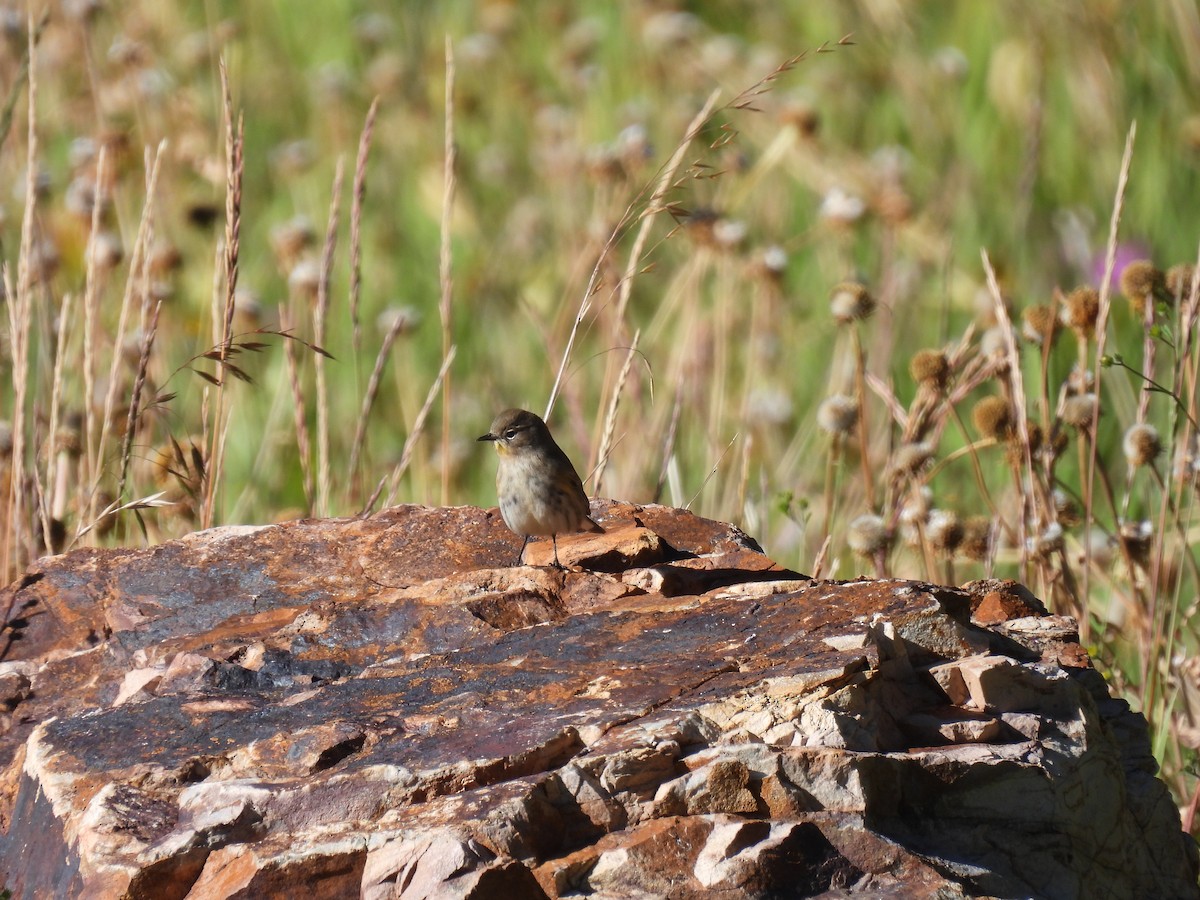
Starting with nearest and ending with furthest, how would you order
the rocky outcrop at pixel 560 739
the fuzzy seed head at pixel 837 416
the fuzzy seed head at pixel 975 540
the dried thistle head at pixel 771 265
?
Result: the rocky outcrop at pixel 560 739 → the fuzzy seed head at pixel 975 540 → the fuzzy seed head at pixel 837 416 → the dried thistle head at pixel 771 265

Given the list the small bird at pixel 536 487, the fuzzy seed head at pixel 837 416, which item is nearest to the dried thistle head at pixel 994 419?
the fuzzy seed head at pixel 837 416

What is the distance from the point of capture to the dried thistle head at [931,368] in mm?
4273

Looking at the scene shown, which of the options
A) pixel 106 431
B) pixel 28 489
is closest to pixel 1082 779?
pixel 106 431

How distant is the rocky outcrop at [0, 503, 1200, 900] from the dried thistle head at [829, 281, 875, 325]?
3.97 ft

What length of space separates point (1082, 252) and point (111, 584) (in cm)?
541

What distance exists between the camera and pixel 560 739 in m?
2.61

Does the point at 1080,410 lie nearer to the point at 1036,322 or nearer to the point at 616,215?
the point at 1036,322

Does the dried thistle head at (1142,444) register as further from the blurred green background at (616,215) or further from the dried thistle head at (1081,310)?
the blurred green background at (616,215)

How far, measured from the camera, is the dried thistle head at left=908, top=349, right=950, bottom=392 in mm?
4273

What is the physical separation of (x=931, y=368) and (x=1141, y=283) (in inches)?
22.8

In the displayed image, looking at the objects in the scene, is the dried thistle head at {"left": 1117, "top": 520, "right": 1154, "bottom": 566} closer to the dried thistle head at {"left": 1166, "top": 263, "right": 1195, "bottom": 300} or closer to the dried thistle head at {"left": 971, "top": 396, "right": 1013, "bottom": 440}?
the dried thistle head at {"left": 971, "top": 396, "right": 1013, "bottom": 440}

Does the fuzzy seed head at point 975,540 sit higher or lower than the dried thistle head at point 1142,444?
lower

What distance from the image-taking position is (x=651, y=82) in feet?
30.6

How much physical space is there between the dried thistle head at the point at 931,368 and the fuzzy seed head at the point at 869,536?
412 millimetres
